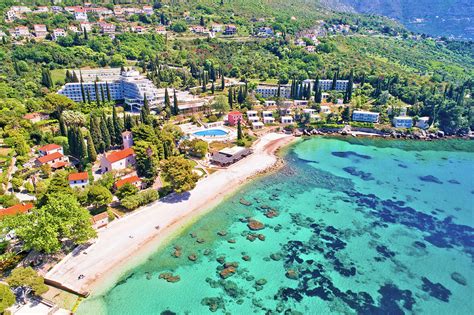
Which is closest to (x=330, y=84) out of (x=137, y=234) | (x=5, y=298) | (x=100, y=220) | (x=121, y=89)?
(x=121, y=89)

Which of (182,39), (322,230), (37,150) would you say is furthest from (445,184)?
(182,39)

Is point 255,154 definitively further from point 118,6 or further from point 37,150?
point 118,6

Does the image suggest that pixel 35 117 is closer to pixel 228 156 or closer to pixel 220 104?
pixel 220 104

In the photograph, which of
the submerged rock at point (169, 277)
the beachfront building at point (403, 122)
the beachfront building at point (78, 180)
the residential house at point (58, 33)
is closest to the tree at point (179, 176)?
the beachfront building at point (78, 180)

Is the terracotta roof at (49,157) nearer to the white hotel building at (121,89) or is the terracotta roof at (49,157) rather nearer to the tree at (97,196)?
the tree at (97,196)

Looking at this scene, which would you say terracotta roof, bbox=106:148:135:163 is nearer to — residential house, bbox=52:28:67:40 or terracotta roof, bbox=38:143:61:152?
terracotta roof, bbox=38:143:61:152

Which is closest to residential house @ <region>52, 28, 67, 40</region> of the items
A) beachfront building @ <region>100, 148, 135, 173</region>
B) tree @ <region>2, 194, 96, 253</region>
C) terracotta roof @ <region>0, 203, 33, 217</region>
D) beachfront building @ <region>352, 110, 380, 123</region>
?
beachfront building @ <region>100, 148, 135, 173</region>
